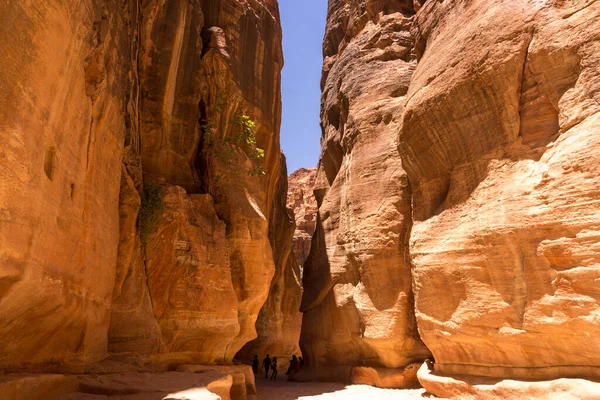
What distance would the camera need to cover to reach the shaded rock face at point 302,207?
3866cm

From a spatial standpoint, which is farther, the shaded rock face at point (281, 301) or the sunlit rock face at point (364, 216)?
the shaded rock face at point (281, 301)

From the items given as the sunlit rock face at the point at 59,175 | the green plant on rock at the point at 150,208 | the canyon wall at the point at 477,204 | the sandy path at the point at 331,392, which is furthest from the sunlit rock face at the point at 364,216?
the sunlit rock face at the point at 59,175

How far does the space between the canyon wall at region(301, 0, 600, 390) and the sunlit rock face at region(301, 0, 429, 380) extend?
2.6 inches

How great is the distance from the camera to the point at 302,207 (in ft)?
147

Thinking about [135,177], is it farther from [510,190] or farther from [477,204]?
[510,190]

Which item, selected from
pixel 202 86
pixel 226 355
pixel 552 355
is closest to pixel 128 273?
pixel 226 355

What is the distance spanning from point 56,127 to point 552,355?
962 cm

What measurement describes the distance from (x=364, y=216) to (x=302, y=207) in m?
28.6

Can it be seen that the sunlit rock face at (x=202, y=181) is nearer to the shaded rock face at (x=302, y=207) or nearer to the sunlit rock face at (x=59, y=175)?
the sunlit rock face at (x=59, y=175)

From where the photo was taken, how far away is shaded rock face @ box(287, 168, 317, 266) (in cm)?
3866

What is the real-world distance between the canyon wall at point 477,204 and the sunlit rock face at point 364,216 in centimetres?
7

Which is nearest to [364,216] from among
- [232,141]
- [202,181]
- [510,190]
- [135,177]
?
[232,141]

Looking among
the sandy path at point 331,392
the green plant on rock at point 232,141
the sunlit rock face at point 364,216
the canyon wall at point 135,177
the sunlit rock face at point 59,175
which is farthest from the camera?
the sunlit rock face at point 364,216

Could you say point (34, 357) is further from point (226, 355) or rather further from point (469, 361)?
point (469, 361)
